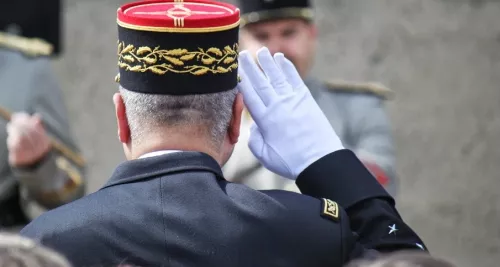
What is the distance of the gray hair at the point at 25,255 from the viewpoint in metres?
1.79

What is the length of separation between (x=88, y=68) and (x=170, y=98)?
347 cm

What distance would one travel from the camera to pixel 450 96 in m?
5.67

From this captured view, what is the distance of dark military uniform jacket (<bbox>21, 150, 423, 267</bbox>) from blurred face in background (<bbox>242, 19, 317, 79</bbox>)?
1884 millimetres

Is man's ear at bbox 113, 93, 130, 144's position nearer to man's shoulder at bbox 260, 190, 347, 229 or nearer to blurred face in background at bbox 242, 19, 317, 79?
man's shoulder at bbox 260, 190, 347, 229

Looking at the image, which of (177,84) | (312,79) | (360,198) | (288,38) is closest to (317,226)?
(360,198)

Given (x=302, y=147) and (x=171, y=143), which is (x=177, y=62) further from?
(x=302, y=147)

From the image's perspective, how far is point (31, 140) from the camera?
3.97m

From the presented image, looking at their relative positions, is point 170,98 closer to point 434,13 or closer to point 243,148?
point 243,148

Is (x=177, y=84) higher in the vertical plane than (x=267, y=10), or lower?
higher

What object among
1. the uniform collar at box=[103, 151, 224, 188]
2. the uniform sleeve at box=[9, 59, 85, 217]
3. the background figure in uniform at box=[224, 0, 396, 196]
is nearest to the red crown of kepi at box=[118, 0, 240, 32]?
the uniform collar at box=[103, 151, 224, 188]

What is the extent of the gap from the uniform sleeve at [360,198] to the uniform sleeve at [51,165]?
1662mm

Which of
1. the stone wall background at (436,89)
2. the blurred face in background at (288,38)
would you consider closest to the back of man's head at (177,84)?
the blurred face in background at (288,38)

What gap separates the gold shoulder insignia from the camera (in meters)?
Result: 2.41

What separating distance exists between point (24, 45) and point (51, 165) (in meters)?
0.64
